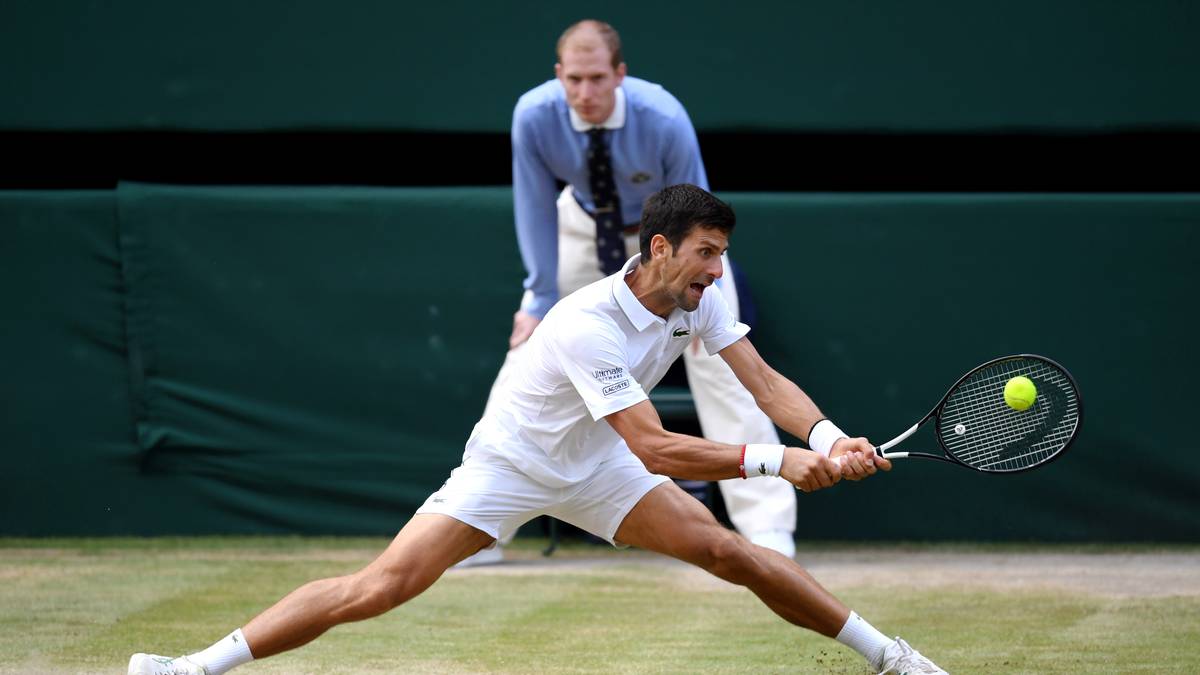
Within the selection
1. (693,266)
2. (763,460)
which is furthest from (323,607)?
(693,266)

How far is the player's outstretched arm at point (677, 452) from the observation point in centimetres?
395

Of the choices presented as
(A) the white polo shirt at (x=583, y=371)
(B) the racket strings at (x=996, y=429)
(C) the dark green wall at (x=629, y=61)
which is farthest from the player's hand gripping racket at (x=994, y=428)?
(C) the dark green wall at (x=629, y=61)

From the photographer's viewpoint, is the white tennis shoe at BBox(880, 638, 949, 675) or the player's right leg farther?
the white tennis shoe at BBox(880, 638, 949, 675)

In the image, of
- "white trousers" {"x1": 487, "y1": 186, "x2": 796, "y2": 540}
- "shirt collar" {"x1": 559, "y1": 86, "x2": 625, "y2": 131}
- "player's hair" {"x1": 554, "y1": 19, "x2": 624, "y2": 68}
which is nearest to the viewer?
"player's hair" {"x1": 554, "y1": 19, "x2": 624, "y2": 68}

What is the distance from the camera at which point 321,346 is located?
274 inches

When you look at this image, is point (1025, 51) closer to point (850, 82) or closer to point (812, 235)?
point (850, 82)

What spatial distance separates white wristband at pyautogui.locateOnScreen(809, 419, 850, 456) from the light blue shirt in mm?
2057

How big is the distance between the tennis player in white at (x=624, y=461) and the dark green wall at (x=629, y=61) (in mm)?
2808

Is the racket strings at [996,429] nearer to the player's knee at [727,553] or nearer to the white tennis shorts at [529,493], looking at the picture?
the player's knee at [727,553]

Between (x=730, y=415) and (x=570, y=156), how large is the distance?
119cm

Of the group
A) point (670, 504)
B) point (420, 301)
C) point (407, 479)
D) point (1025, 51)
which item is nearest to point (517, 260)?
point (420, 301)

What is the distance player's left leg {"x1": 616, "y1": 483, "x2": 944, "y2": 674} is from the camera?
415 cm

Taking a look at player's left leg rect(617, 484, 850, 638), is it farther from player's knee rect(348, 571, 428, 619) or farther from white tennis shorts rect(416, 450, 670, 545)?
player's knee rect(348, 571, 428, 619)

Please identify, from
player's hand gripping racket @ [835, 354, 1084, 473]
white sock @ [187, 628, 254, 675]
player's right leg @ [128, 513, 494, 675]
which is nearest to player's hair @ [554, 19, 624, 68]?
player's hand gripping racket @ [835, 354, 1084, 473]
